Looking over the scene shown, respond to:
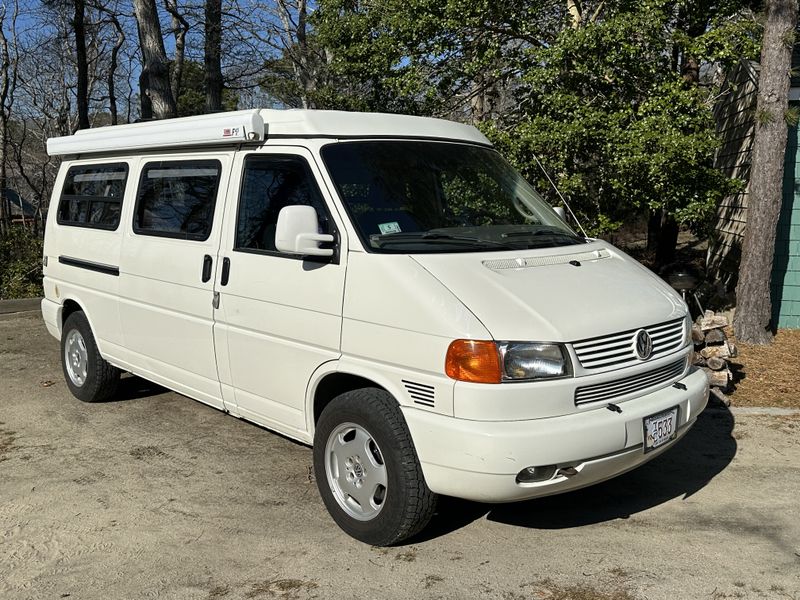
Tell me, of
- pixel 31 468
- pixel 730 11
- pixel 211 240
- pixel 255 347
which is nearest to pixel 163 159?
pixel 211 240

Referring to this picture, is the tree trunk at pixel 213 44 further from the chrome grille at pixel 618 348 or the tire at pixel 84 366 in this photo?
the chrome grille at pixel 618 348

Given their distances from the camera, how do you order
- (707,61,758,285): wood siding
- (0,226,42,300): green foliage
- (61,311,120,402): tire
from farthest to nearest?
(0,226,42,300): green foliage
(707,61,758,285): wood siding
(61,311,120,402): tire

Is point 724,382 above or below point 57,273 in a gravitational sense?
below

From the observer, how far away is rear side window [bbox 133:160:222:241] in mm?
5027

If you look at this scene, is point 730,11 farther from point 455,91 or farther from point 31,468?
point 31,468

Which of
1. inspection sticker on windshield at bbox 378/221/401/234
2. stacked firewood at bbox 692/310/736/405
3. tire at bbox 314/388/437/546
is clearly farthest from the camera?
stacked firewood at bbox 692/310/736/405

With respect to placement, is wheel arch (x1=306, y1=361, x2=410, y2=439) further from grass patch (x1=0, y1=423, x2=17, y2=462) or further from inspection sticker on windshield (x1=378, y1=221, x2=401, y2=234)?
grass patch (x1=0, y1=423, x2=17, y2=462)

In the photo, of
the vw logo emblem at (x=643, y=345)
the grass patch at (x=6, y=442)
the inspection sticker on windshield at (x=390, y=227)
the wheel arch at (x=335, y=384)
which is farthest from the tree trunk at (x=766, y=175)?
the grass patch at (x=6, y=442)

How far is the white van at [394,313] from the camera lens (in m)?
3.58

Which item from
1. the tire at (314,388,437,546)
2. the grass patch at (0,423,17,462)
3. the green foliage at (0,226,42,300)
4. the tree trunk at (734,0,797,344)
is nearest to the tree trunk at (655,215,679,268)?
the tree trunk at (734,0,797,344)

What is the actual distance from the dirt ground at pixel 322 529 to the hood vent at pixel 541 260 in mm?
1469

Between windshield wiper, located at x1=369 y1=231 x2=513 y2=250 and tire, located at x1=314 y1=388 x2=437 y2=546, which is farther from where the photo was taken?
windshield wiper, located at x1=369 y1=231 x2=513 y2=250

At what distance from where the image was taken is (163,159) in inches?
219

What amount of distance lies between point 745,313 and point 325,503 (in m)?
6.21
